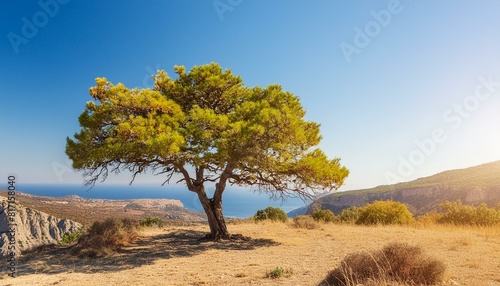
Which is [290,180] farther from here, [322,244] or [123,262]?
[123,262]

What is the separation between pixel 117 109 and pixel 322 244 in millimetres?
9343

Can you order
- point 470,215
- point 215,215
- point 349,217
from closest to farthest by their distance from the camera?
point 215,215, point 470,215, point 349,217

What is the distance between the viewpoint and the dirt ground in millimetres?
7273

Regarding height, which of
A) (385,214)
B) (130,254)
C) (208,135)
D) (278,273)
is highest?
(208,135)

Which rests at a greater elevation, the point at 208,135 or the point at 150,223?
the point at 208,135

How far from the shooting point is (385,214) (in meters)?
20.9

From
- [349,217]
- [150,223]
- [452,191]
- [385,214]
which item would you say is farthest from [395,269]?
[452,191]

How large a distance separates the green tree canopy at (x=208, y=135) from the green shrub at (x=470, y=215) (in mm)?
12145

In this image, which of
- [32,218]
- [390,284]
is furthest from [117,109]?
[32,218]

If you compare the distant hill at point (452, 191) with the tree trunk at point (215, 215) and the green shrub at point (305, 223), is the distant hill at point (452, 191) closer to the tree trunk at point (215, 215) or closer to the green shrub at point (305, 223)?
the green shrub at point (305, 223)

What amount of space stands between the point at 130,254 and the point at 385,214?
54.6ft

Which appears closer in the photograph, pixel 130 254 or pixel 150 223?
pixel 130 254

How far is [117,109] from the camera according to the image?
1135 cm

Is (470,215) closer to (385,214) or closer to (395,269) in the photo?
(385,214)
